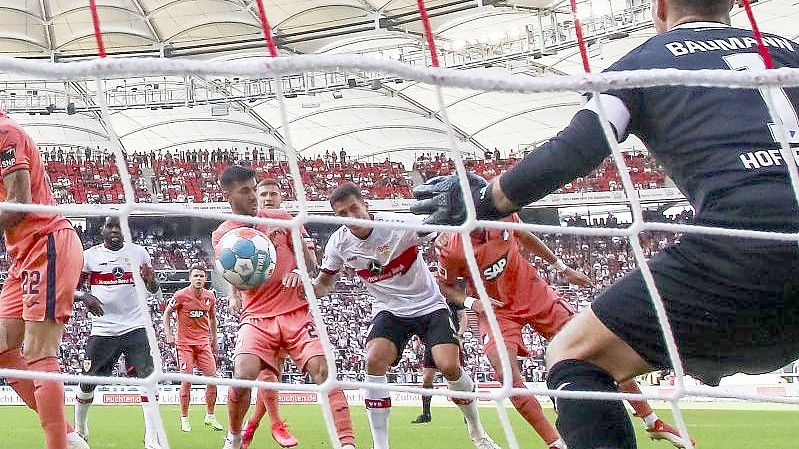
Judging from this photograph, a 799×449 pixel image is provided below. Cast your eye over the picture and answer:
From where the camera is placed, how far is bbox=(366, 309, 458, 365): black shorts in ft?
16.3

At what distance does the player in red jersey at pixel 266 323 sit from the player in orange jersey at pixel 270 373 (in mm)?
133

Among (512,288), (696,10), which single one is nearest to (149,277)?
(512,288)

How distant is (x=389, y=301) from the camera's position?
5.04 m

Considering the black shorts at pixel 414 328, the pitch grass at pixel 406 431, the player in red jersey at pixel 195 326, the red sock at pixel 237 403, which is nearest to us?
the red sock at pixel 237 403

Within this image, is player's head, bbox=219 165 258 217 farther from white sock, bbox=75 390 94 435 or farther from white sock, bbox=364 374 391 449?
white sock, bbox=75 390 94 435

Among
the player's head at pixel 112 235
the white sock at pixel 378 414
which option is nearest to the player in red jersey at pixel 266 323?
the white sock at pixel 378 414

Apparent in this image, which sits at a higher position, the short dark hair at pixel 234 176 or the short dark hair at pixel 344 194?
the short dark hair at pixel 234 176

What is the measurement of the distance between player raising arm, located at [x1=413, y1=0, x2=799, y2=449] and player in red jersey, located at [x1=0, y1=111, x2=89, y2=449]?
6.48 ft

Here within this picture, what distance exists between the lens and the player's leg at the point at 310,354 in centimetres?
445

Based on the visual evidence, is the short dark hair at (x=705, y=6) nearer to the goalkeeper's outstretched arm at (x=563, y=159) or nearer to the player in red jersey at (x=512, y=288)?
the goalkeeper's outstretched arm at (x=563, y=159)

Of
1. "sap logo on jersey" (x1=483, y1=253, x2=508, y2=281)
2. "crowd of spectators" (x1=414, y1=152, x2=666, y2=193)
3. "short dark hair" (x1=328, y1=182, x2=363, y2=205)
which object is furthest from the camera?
"crowd of spectators" (x1=414, y1=152, x2=666, y2=193)

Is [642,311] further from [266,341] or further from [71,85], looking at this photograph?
[71,85]

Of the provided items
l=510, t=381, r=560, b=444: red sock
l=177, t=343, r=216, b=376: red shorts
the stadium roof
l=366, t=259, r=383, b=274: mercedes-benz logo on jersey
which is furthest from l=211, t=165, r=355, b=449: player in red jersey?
the stadium roof

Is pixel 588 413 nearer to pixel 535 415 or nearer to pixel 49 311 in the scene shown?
pixel 49 311
